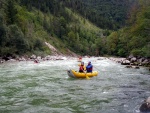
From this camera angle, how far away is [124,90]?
51.9 ft

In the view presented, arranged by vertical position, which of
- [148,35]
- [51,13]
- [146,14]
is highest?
[51,13]

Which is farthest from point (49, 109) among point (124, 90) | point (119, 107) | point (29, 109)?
point (124, 90)

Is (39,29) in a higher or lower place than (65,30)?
lower

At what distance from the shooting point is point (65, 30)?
114m

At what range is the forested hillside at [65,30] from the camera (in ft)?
150

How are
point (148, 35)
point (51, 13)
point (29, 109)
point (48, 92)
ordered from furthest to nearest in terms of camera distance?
point (51, 13), point (148, 35), point (48, 92), point (29, 109)

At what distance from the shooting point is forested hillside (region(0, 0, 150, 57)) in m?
45.8

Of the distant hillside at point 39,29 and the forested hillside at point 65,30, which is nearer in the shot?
the forested hillside at point 65,30

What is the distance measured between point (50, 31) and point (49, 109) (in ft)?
305

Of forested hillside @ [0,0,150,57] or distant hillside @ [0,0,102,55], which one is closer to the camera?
forested hillside @ [0,0,150,57]

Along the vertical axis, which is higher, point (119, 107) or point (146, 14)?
point (146, 14)

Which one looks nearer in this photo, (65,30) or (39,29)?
(39,29)

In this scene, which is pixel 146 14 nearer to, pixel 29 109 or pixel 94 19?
pixel 29 109

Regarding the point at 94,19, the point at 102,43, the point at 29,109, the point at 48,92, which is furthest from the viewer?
the point at 94,19
